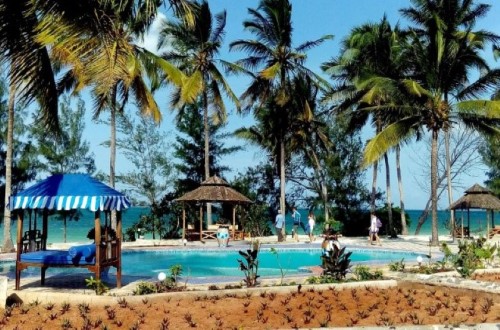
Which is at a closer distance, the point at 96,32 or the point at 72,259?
the point at 96,32

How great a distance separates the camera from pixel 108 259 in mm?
9797

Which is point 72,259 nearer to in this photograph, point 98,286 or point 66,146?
point 98,286

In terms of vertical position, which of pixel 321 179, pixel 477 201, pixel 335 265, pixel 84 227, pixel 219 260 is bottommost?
pixel 84 227

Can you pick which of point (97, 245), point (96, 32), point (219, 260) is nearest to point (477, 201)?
point (219, 260)

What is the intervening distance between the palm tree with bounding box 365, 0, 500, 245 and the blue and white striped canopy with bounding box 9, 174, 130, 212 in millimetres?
10963

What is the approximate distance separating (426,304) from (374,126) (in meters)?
20.9

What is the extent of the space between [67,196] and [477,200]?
19103 millimetres

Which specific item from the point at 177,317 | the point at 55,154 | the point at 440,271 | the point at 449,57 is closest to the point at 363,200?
the point at 449,57

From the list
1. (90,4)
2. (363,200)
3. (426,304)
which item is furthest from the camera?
(363,200)

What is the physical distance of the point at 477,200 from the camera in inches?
925

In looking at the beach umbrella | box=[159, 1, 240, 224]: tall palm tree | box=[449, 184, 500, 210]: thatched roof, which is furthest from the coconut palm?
the beach umbrella

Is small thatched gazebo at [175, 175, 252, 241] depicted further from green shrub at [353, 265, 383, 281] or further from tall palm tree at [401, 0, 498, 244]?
green shrub at [353, 265, 383, 281]

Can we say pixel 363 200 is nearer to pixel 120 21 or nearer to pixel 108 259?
pixel 108 259

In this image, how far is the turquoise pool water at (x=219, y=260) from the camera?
14492 mm
